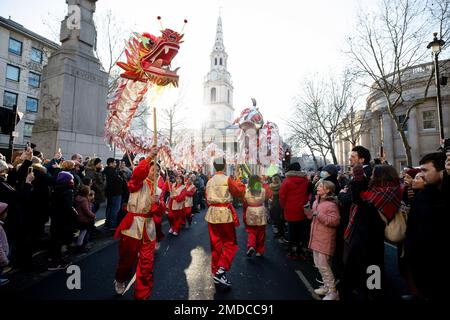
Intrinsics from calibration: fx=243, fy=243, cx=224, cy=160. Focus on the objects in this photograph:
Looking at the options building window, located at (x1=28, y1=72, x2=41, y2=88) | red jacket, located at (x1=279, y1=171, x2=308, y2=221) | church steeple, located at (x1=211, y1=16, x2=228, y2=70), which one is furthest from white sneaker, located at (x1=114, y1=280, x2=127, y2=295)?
church steeple, located at (x1=211, y1=16, x2=228, y2=70)

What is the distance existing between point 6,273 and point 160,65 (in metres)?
4.49

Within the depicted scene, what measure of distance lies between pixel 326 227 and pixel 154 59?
153 inches

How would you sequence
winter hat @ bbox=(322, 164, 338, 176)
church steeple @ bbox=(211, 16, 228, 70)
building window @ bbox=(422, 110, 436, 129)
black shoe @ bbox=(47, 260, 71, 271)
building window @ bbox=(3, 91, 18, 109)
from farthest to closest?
1. church steeple @ bbox=(211, 16, 228, 70)
2. building window @ bbox=(3, 91, 18, 109)
3. building window @ bbox=(422, 110, 436, 129)
4. winter hat @ bbox=(322, 164, 338, 176)
5. black shoe @ bbox=(47, 260, 71, 271)

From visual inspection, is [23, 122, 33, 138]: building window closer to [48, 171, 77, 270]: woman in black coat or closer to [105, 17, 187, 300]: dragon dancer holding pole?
[48, 171, 77, 270]: woman in black coat

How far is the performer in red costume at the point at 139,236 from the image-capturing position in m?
3.53

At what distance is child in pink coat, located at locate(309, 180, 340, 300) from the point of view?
371cm

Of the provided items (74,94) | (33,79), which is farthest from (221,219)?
(33,79)

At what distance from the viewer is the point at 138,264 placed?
3.61 meters

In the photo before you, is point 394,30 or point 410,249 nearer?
point 410,249

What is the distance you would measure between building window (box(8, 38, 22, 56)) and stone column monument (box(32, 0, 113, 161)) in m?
28.4

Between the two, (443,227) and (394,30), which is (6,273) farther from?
(394,30)

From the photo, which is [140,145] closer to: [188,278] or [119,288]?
[119,288]

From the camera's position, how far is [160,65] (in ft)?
13.0

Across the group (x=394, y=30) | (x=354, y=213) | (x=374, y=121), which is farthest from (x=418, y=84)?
(x=354, y=213)
